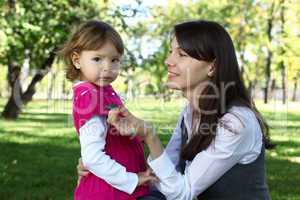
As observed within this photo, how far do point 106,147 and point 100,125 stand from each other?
0.40 ft

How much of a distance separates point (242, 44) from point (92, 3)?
31.6 m

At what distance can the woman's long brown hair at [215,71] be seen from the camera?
9.02 feet

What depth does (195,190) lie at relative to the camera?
267 cm

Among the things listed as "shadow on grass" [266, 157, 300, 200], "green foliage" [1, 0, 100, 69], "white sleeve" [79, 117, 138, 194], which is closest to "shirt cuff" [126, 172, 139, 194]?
"white sleeve" [79, 117, 138, 194]

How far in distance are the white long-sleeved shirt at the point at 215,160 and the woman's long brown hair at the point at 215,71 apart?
2.9 inches

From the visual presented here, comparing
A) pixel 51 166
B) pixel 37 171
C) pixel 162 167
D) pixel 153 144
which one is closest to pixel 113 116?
pixel 153 144

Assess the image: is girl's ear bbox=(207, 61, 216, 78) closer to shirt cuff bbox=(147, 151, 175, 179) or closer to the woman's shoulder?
the woman's shoulder

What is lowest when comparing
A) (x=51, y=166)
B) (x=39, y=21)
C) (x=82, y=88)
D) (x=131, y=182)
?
(x=51, y=166)

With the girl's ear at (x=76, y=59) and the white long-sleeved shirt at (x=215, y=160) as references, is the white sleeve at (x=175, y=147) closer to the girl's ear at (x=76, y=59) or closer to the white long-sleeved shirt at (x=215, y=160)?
the white long-sleeved shirt at (x=215, y=160)

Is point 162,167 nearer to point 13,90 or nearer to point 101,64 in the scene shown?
point 101,64

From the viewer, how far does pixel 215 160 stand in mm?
2648

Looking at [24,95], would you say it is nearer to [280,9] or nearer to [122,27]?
[122,27]

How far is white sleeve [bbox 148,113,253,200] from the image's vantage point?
2639mm

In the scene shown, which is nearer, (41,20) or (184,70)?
(184,70)
